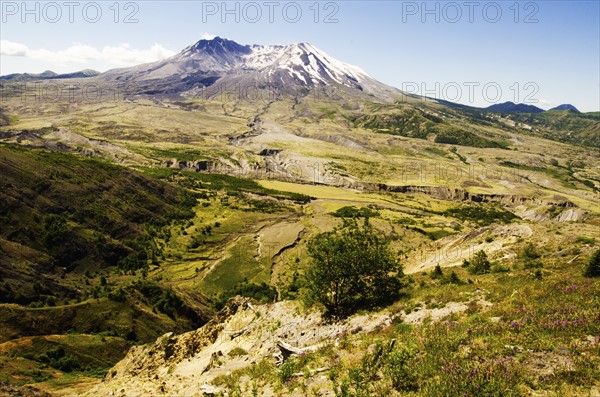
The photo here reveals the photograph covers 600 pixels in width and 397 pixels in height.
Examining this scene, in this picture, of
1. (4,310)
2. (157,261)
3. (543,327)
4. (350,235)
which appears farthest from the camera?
(157,261)

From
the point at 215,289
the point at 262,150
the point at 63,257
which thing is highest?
the point at 262,150

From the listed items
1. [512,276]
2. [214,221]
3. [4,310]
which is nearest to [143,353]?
[4,310]

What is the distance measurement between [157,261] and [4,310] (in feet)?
106

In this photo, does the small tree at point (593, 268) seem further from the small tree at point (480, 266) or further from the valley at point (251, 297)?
the small tree at point (480, 266)

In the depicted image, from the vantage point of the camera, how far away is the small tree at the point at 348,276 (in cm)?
2306

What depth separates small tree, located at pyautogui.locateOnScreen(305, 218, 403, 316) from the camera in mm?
23062

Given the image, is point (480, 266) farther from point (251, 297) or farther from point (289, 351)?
point (251, 297)

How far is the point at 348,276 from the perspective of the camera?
75.6 ft

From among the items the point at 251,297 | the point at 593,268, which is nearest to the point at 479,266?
the point at 593,268

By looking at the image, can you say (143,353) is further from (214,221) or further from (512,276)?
(214,221)

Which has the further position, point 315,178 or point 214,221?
point 315,178

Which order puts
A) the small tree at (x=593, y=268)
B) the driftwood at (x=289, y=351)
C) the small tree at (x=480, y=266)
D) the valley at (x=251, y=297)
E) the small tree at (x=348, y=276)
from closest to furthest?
the valley at (x=251, y=297)
the driftwood at (x=289, y=351)
the small tree at (x=593, y=268)
the small tree at (x=348, y=276)
the small tree at (x=480, y=266)

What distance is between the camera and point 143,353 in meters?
27.7

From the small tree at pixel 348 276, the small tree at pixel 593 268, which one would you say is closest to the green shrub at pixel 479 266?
the small tree at pixel 348 276
